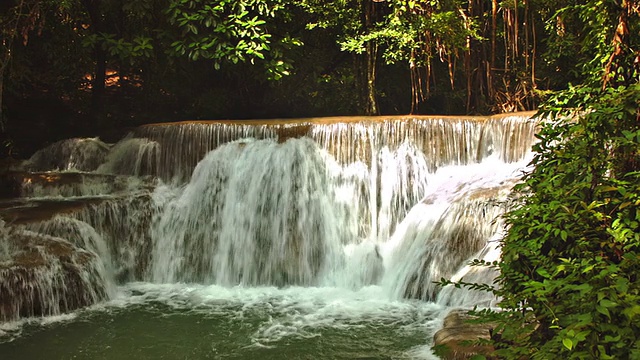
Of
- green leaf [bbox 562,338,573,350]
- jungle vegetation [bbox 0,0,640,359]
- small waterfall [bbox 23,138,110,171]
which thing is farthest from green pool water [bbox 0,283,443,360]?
small waterfall [bbox 23,138,110,171]

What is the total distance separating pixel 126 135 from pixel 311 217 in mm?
4002

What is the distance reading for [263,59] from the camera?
434 inches

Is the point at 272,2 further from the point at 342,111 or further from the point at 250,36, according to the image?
the point at 342,111

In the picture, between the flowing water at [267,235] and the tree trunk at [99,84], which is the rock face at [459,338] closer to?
the flowing water at [267,235]

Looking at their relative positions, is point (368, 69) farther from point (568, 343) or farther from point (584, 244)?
point (568, 343)

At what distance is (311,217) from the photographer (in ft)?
26.9

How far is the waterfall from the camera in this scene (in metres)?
7.57

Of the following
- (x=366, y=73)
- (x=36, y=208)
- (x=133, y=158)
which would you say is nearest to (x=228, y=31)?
(x=133, y=158)

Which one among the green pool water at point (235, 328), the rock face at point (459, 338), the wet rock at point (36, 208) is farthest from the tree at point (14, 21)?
the rock face at point (459, 338)

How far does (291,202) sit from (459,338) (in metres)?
4.08

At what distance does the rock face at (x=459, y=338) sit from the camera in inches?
168

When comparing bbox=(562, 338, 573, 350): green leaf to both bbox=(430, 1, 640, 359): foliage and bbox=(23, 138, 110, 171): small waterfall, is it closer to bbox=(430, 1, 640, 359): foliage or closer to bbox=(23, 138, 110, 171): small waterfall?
bbox=(430, 1, 640, 359): foliage

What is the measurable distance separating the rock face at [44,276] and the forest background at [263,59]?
306 centimetres

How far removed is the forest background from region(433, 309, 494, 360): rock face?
5873 mm
